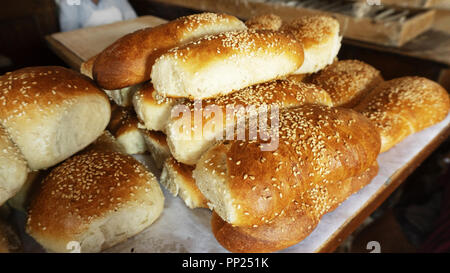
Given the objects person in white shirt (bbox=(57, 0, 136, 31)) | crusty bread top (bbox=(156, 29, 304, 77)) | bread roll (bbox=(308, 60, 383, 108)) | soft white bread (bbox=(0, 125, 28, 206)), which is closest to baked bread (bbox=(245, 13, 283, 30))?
bread roll (bbox=(308, 60, 383, 108))

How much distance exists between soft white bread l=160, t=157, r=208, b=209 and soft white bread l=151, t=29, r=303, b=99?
0.87 feet

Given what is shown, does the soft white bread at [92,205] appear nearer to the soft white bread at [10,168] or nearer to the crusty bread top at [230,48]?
the soft white bread at [10,168]

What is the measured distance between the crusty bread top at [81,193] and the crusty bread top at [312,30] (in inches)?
38.3

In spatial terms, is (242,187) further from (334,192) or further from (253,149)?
(334,192)

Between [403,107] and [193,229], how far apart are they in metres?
1.14

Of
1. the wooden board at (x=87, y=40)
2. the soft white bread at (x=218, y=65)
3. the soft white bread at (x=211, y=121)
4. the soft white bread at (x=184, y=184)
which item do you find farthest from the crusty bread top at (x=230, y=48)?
the wooden board at (x=87, y=40)

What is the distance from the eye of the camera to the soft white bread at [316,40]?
5.03 feet

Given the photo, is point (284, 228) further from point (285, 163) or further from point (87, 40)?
point (87, 40)

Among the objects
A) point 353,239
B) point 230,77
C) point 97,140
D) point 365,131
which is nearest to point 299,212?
point 365,131

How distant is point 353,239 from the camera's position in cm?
198

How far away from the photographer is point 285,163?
38.3 inches

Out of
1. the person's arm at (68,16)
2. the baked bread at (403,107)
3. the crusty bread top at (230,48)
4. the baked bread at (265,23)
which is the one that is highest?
the crusty bread top at (230,48)

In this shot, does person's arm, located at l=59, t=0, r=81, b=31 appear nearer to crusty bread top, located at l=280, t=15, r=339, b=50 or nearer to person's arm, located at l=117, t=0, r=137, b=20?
person's arm, located at l=117, t=0, r=137, b=20
